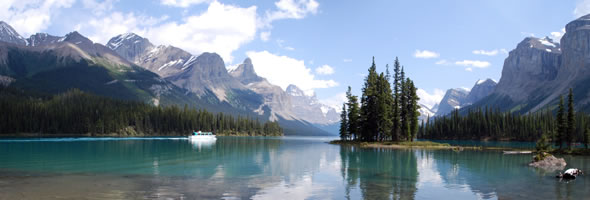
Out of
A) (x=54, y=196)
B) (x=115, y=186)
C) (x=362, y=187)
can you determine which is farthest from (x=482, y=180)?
(x=54, y=196)

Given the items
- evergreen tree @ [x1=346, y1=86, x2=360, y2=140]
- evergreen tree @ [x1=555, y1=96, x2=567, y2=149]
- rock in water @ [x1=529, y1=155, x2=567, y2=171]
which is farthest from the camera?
evergreen tree @ [x1=346, y1=86, x2=360, y2=140]

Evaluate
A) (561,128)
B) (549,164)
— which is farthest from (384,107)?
(549,164)

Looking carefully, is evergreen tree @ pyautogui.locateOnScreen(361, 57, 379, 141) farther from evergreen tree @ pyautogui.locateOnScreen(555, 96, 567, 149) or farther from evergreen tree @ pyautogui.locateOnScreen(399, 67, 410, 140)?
evergreen tree @ pyautogui.locateOnScreen(555, 96, 567, 149)

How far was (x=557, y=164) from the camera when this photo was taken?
61.8m

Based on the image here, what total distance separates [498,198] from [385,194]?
8736mm

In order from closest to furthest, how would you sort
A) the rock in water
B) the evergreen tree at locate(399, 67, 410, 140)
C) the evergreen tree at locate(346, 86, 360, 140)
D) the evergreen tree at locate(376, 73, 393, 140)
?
the rock in water < the evergreen tree at locate(376, 73, 393, 140) < the evergreen tree at locate(399, 67, 410, 140) < the evergreen tree at locate(346, 86, 360, 140)

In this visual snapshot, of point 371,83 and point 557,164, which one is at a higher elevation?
point 371,83

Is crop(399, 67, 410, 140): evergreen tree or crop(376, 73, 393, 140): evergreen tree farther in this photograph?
crop(399, 67, 410, 140): evergreen tree

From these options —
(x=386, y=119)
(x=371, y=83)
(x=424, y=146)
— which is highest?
(x=371, y=83)

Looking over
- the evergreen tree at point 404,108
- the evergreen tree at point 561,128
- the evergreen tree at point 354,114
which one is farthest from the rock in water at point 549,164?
the evergreen tree at point 354,114

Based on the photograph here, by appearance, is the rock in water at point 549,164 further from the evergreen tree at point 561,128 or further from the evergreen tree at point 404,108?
the evergreen tree at point 404,108

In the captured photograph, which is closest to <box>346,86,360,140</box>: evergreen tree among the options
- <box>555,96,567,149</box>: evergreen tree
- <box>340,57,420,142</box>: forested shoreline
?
<box>340,57,420,142</box>: forested shoreline

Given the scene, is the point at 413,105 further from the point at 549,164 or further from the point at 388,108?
the point at 549,164

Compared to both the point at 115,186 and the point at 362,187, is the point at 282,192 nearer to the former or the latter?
the point at 362,187
